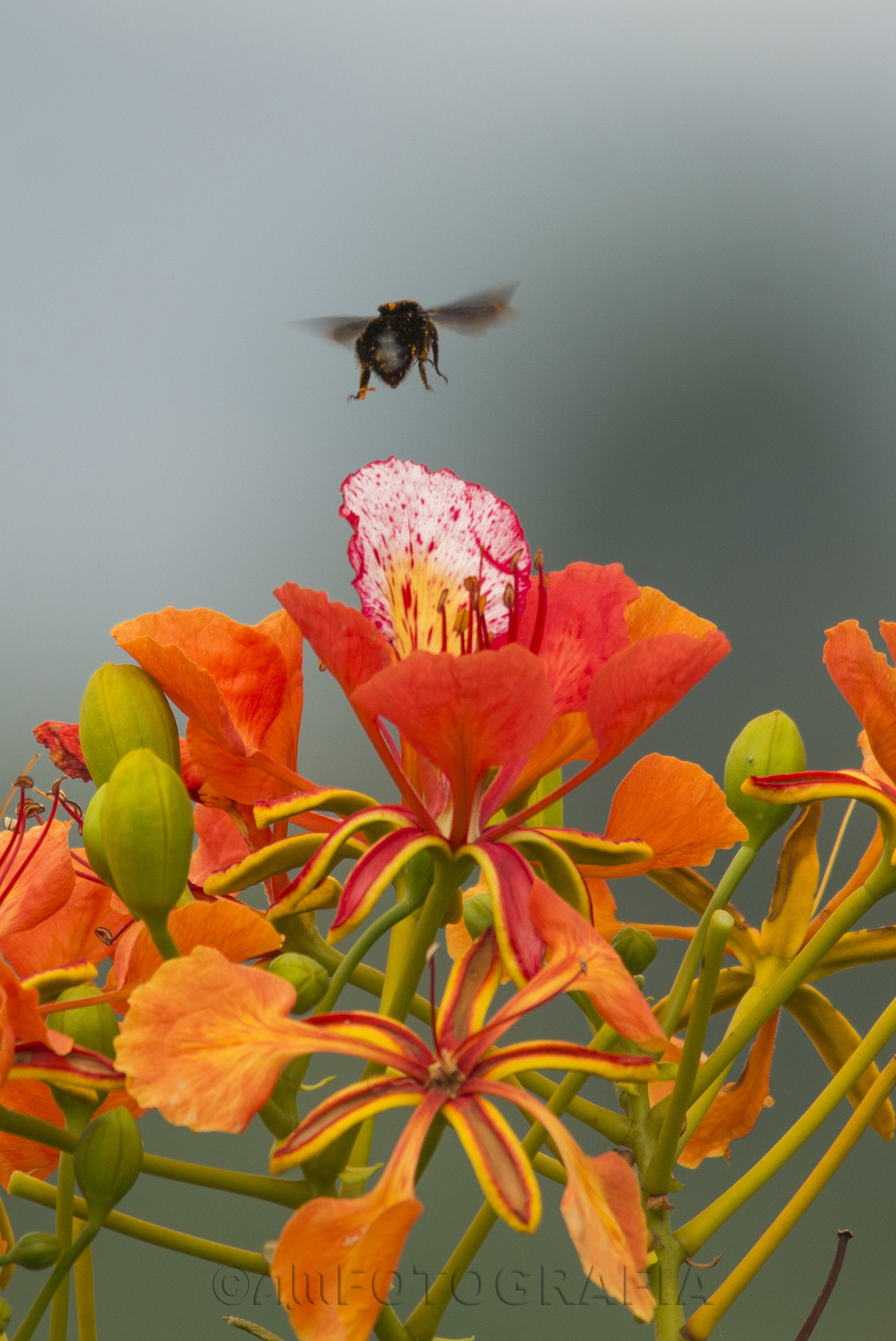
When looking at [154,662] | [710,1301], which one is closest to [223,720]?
[154,662]

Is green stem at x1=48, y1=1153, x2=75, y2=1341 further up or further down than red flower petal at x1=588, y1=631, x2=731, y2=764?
further down

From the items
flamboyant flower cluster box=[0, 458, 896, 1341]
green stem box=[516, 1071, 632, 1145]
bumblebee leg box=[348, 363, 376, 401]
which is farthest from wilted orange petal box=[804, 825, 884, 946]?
bumblebee leg box=[348, 363, 376, 401]

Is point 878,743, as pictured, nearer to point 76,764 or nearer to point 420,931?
point 420,931

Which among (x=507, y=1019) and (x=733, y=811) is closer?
(x=507, y=1019)

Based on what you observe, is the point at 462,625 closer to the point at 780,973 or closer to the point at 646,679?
the point at 646,679

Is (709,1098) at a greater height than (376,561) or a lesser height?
lesser

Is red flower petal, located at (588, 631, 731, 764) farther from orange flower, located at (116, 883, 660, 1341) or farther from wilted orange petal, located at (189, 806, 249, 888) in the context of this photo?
wilted orange petal, located at (189, 806, 249, 888)
